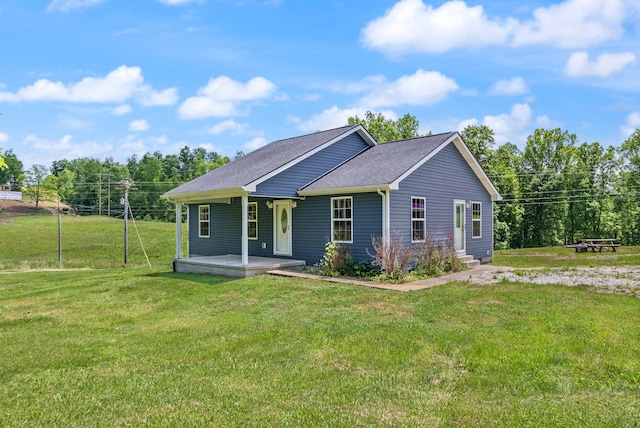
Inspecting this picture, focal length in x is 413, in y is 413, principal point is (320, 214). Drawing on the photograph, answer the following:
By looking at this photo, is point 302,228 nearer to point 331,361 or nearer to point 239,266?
point 239,266

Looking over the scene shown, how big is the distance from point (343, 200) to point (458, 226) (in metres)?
4.92

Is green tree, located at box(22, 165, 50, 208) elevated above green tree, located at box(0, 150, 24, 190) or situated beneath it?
situated beneath

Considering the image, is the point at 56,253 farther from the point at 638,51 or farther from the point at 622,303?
the point at 638,51

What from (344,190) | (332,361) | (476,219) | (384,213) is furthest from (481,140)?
(332,361)

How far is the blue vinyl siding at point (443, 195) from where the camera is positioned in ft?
39.9

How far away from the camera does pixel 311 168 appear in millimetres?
14070

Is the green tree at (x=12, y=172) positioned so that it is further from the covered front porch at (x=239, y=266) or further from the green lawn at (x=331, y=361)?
the green lawn at (x=331, y=361)

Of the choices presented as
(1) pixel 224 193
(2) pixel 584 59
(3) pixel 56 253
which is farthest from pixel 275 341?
(3) pixel 56 253

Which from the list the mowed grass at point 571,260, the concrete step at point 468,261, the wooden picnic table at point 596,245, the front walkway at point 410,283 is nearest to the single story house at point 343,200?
the concrete step at point 468,261

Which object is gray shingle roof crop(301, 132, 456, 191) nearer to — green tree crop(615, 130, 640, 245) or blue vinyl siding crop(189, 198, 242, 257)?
blue vinyl siding crop(189, 198, 242, 257)

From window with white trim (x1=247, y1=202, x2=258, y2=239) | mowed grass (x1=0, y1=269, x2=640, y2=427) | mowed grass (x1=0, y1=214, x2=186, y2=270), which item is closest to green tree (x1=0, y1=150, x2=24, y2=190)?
mowed grass (x1=0, y1=214, x2=186, y2=270)

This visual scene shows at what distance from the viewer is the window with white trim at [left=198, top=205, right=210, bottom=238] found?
57.7 ft

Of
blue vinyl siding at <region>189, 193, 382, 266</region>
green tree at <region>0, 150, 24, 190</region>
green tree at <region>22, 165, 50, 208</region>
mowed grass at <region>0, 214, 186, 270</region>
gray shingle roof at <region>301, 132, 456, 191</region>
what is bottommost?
mowed grass at <region>0, 214, 186, 270</region>

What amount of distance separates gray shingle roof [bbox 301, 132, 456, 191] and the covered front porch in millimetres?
2518
